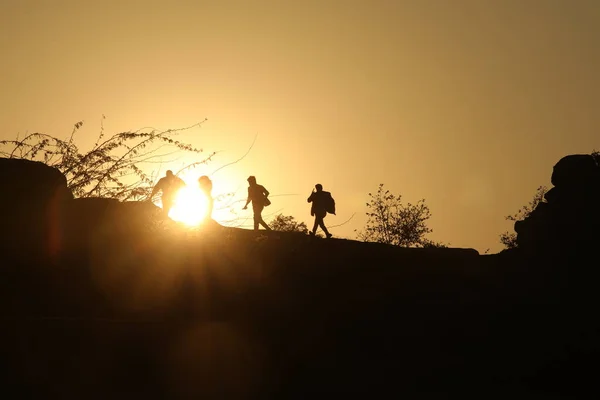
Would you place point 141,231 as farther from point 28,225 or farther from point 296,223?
point 296,223

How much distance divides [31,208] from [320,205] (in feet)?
34.9

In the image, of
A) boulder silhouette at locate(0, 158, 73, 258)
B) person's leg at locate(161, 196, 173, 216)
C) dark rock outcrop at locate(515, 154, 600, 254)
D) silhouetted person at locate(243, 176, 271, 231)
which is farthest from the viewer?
silhouetted person at locate(243, 176, 271, 231)

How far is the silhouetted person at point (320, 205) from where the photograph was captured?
821 inches

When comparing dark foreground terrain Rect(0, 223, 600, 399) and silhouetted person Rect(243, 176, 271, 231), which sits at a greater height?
silhouetted person Rect(243, 176, 271, 231)

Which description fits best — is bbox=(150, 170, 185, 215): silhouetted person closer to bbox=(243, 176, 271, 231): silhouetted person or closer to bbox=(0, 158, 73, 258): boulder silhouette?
bbox=(0, 158, 73, 258): boulder silhouette

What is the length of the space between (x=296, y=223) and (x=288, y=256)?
34542 mm

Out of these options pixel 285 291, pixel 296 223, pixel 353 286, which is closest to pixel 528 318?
pixel 353 286

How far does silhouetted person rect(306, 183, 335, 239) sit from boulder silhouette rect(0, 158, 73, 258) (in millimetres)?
10001

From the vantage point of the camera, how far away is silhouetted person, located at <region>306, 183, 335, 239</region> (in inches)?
821

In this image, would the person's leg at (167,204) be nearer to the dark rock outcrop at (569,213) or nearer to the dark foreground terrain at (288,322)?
the dark foreground terrain at (288,322)

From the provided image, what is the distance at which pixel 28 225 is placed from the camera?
37.4 ft

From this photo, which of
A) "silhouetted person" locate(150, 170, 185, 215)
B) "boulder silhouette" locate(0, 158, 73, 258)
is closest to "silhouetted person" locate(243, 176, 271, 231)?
"silhouetted person" locate(150, 170, 185, 215)

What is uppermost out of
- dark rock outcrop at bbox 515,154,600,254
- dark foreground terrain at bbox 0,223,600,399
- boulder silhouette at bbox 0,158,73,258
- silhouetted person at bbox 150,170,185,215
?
dark rock outcrop at bbox 515,154,600,254

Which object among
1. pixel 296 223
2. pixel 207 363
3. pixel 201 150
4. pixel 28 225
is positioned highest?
pixel 296 223
